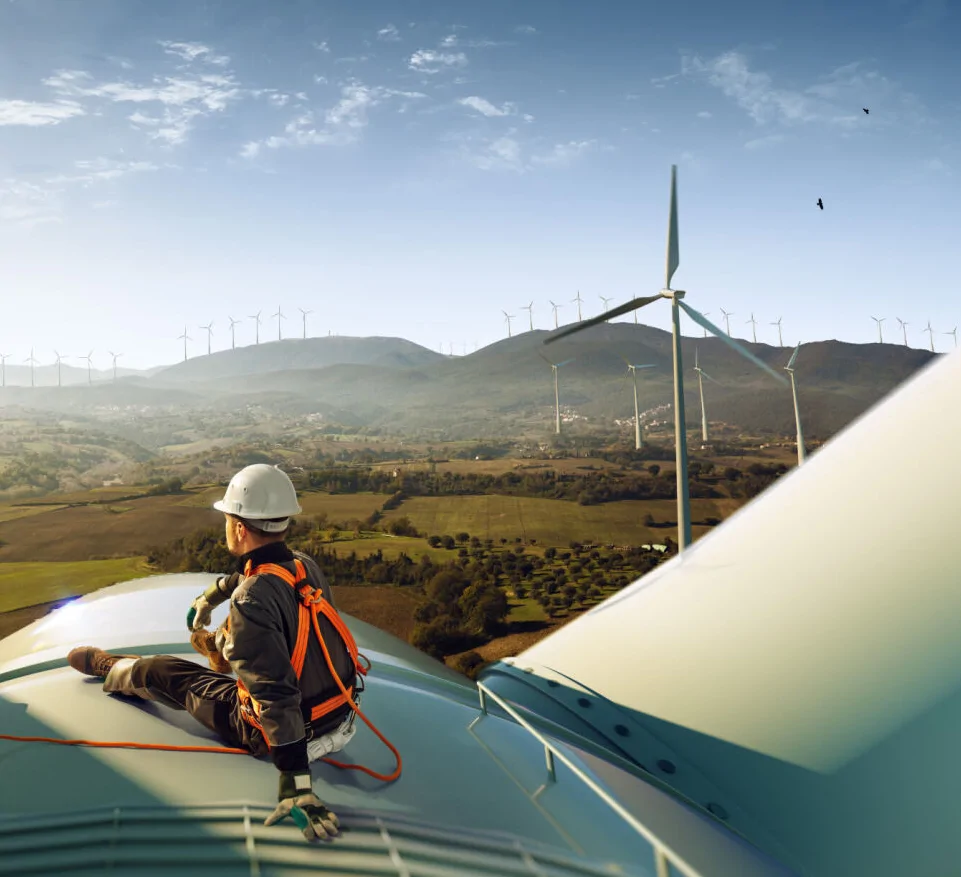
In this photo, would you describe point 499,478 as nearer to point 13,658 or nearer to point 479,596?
point 479,596

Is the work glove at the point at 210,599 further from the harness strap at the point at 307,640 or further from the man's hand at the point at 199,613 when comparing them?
the harness strap at the point at 307,640

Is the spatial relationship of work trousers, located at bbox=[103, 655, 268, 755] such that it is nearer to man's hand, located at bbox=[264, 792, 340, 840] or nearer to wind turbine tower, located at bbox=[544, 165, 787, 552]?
man's hand, located at bbox=[264, 792, 340, 840]

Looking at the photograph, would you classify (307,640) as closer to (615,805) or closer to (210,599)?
(210,599)

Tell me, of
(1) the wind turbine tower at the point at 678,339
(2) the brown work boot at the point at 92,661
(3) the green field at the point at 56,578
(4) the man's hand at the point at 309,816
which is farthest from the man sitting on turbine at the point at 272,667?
(3) the green field at the point at 56,578

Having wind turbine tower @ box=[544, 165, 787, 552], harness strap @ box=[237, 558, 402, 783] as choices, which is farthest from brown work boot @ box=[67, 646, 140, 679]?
wind turbine tower @ box=[544, 165, 787, 552]

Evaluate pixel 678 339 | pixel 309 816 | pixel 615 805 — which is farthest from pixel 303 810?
pixel 678 339
